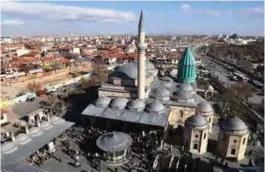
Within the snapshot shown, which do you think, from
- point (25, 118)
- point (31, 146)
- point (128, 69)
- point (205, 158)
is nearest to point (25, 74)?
point (25, 118)

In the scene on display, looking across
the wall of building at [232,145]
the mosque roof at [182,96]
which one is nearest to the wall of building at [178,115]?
the mosque roof at [182,96]

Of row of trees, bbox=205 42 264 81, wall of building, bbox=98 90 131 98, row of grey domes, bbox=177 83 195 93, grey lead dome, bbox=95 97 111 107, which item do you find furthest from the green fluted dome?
row of trees, bbox=205 42 264 81

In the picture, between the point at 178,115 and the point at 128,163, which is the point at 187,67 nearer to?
the point at 178,115

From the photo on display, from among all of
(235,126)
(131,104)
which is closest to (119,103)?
(131,104)

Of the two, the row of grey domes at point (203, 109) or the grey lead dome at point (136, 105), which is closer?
the row of grey domes at point (203, 109)

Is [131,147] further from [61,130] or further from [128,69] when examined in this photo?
[128,69]

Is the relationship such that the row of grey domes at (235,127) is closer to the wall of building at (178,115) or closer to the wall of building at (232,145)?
the wall of building at (232,145)

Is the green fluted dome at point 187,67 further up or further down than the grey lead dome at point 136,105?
further up

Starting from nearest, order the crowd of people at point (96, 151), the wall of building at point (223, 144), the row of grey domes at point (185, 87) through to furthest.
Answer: the crowd of people at point (96, 151) → the wall of building at point (223, 144) → the row of grey domes at point (185, 87)
